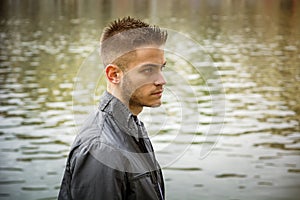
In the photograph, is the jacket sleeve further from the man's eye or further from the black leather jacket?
the man's eye

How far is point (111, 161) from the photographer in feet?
6.98

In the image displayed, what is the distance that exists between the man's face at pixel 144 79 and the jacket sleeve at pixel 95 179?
29 cm

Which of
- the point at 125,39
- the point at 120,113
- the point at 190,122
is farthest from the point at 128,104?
the point at 190,122

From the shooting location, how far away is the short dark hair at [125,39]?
2.29 metres

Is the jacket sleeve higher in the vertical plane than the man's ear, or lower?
lower

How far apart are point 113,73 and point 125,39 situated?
136mm

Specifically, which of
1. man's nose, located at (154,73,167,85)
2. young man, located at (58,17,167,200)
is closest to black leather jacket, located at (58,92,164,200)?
young man, located at (58,17,167,200)

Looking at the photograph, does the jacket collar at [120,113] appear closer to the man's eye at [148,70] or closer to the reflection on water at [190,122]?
the man's eye at [148,70]

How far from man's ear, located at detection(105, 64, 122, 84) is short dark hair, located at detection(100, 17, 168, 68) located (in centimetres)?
2

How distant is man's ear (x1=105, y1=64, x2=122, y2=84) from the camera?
2.28 metres

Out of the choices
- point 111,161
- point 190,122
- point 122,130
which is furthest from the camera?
point 190,122

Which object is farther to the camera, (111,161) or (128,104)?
(128,104)

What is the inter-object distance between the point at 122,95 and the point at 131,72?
0.29 ft

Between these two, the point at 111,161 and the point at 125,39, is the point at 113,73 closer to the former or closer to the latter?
the point at 125,39
